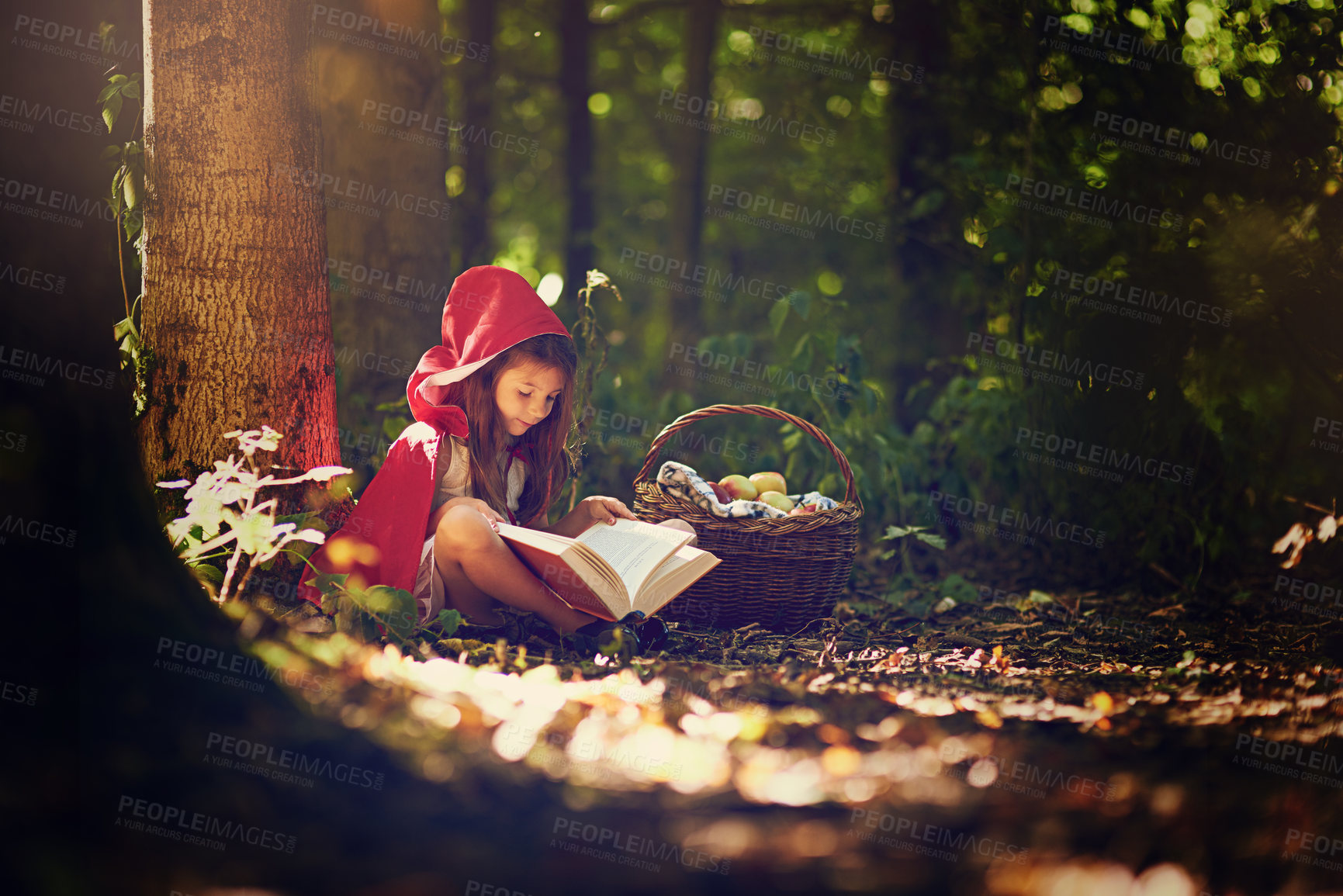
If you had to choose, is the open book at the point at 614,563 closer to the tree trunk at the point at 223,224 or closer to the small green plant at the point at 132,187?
the tree trunk at the point at 223,224

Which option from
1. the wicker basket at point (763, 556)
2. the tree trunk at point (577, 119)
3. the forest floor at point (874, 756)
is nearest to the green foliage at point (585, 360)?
the wicker basket at point (763, 556)

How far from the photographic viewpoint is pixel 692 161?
9.09 metres

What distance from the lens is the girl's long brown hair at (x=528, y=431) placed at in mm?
3166

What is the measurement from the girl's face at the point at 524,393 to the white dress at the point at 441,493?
15 centimetres

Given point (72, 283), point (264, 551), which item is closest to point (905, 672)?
point (264, 551)

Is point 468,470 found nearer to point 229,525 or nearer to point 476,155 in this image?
point 229,525

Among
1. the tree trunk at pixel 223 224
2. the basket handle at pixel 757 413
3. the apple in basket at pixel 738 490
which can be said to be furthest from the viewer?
the apple in basket at pixel 738 490

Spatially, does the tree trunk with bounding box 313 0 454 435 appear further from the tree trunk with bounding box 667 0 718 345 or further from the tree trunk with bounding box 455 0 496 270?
the tree trunk with bounding box 667 0 718 345

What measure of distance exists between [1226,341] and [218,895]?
13.8 feet

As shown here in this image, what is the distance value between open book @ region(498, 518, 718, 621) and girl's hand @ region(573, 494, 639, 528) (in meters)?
0.13

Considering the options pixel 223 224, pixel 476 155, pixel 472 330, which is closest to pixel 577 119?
pixel 476 155

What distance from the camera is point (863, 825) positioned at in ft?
5.24

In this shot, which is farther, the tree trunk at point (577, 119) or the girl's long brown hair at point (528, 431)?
the tree trunk at point (577, 119)

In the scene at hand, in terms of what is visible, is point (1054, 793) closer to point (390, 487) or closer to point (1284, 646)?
point (390, 487)
